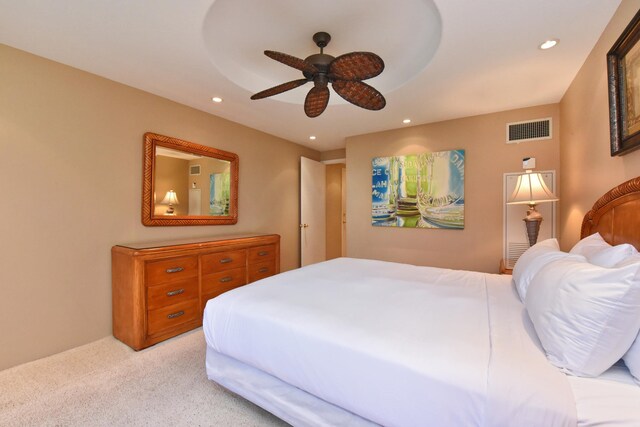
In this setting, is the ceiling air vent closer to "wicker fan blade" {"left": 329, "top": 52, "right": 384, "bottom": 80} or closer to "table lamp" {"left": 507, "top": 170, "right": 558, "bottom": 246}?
"table lamp" {"left": 507, "top": 170, "right": 558, "bottom": 246}

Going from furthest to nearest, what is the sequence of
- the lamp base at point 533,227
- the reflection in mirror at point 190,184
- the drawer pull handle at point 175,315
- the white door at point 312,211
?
the white door at point 312,211 → the reflection in mirror at point 190,184 → the lamp base at point 533,227 → the drawer pull handle at point 175,315

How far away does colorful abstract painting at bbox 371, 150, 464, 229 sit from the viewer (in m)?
3.44

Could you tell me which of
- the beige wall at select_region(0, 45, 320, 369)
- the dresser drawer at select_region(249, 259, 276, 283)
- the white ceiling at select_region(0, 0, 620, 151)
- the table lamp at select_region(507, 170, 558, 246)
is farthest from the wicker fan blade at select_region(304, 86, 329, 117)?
the table lamp at select_region(507, 170, 558, 246)

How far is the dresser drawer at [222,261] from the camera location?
9.07ft

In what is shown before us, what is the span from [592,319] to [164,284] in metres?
2.80

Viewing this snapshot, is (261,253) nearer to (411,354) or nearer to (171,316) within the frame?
(171,316)

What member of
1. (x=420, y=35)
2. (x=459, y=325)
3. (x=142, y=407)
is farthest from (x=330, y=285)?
(x=420, y=35)

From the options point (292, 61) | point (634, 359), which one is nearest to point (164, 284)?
point (292, 61)

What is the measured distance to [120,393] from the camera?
1.75 m

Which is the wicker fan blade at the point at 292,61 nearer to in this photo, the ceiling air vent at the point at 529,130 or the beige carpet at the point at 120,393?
the beige carpet at the point at 120,393

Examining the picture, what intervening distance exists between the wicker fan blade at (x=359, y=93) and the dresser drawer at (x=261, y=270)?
7.32ft

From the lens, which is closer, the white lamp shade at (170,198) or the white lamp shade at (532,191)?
the white lamp shade at (532,191)

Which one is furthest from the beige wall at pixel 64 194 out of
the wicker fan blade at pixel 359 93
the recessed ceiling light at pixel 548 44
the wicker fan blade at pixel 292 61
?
the recessed ceiling light at pixel 548 44

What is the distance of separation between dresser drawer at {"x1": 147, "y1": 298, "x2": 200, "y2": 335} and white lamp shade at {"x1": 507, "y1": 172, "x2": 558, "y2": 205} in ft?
10.9
